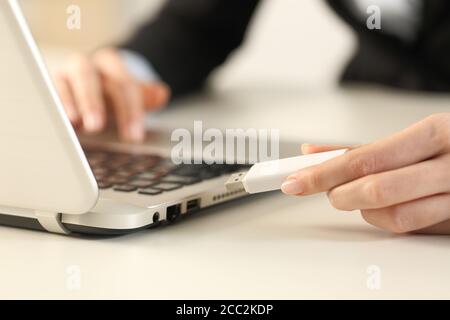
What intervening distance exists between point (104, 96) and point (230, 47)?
2.19 ft

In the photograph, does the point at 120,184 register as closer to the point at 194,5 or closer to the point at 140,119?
the point at 140,119

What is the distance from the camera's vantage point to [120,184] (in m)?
0.68

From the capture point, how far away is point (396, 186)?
58cm

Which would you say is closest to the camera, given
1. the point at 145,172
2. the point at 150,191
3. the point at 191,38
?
the point at 150,191

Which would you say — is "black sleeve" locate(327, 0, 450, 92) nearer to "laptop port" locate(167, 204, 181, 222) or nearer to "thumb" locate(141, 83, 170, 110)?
"thumb" locate(141, 83, 170, 110)

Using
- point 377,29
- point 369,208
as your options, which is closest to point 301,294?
point 369,208

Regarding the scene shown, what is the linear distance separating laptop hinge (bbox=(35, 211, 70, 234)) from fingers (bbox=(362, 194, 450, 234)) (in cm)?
26

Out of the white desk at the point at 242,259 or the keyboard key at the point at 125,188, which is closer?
the white desk at the point at 242,259

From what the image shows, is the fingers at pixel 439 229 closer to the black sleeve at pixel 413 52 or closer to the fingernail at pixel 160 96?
the fingernail at pixel 160 96

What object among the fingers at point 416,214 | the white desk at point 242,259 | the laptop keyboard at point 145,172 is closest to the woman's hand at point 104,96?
the laptop keyboard at point 145,172

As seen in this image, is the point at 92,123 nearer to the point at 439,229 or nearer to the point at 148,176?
the point at 148,176

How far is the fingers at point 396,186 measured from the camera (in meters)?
0.58

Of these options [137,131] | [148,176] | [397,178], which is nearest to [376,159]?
[397,178]

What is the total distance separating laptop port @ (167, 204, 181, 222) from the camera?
0.62 m
